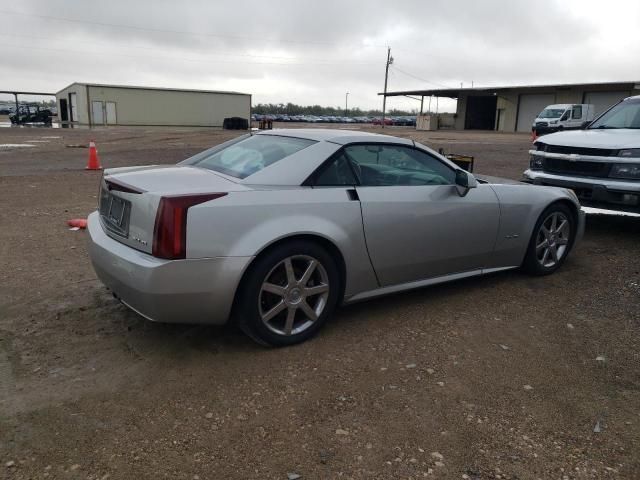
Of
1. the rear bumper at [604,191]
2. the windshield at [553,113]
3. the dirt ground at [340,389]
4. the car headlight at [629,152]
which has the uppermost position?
the windshield at [553,113]

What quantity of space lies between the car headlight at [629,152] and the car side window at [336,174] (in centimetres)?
421

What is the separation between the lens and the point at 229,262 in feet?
10.8

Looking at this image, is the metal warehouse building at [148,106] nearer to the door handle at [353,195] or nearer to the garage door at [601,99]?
the garage door at [601,99]

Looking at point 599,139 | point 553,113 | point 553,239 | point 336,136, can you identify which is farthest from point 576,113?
point 336,136

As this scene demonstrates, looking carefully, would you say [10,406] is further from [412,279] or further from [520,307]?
[520,307]

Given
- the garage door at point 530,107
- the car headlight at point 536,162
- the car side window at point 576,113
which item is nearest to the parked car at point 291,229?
the car headlight at point 536,162

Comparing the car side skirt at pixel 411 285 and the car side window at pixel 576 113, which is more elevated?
the car side window at pixel 576 113

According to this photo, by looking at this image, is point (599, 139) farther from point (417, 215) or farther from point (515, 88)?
point (515, 88)

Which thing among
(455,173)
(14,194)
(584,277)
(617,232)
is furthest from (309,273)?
(14,194)

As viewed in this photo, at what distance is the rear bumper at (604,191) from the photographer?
6.31 m

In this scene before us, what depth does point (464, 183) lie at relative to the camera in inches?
173

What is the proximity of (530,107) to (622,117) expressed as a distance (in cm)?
4751

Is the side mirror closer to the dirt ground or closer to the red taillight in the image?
the dirt ground

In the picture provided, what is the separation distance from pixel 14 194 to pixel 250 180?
733cm
